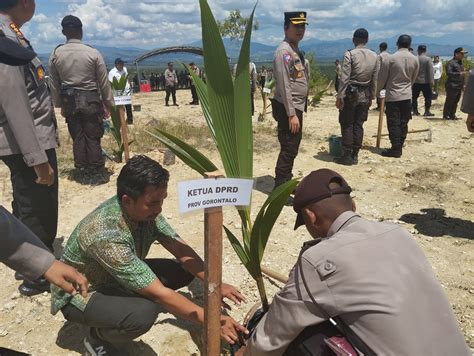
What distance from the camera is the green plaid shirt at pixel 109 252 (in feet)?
5.58

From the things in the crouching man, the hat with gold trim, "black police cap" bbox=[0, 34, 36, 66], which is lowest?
the crouching man

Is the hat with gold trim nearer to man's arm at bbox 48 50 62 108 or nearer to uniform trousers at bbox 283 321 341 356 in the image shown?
man's arm at bbox 48 50 62 108

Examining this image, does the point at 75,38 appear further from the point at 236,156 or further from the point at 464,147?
the point at 464,147

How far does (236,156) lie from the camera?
1.63 metres

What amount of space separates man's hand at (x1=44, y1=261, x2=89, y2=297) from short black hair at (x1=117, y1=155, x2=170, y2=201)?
447mm

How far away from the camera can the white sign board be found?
47.6 inches

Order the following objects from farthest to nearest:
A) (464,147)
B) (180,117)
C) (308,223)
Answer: (180,117) < (464,147) < (308,223)

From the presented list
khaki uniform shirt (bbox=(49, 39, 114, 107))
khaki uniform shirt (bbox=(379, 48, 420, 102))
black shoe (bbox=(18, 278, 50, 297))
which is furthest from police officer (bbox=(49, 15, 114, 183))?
khaki uniform shirt (bbox=(379, 48, 420, 102))

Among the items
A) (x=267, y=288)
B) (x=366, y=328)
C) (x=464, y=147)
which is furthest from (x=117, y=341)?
(x=464, y=147)

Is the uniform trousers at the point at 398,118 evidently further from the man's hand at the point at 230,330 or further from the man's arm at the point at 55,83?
the man's hand at the point at 230,330

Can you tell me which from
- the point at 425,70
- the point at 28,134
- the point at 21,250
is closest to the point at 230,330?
the point at 21,250

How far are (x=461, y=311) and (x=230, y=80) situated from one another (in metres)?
2.01

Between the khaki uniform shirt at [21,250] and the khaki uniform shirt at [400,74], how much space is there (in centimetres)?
510

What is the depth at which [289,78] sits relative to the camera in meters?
3.67
